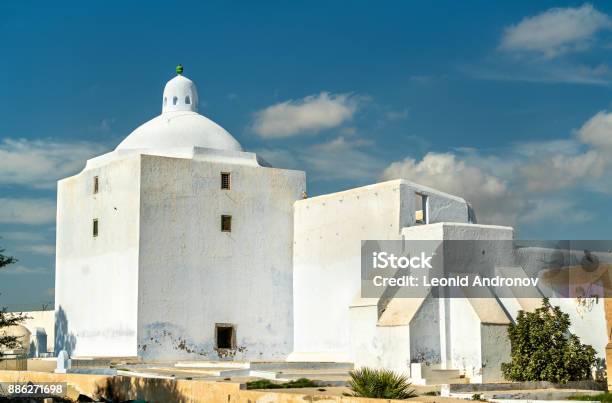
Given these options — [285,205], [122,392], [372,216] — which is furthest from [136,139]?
[122,392]

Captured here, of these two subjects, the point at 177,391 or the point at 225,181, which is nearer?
the point at 177,391

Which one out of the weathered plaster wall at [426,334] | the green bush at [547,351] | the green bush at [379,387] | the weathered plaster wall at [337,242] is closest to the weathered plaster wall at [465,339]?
the weathered plaster wall at [426,334]

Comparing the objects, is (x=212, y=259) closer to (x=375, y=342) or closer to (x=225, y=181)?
(x=225, y=181)

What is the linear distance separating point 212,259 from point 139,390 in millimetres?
7577

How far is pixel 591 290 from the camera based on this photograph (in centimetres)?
1878

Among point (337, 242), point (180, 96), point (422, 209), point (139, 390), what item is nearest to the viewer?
point (139, 390)

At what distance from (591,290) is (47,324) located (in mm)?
23795

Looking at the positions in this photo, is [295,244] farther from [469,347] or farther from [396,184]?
[469,347]

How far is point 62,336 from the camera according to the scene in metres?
25.1

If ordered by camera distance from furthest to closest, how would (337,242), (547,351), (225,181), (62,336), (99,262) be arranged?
(62,336), (225,181), (99,262), (337,242), (547,351)

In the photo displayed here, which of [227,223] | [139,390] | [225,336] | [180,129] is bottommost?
[139,390]

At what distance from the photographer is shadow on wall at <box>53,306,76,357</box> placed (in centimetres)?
→ 2448

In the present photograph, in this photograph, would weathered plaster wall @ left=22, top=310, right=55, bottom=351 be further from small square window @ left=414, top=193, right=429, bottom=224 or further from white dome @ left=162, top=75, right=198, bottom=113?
small square window @ left=414, top=193, right=429, bottom=224

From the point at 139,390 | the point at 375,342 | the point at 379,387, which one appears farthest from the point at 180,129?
the point at 379,387
